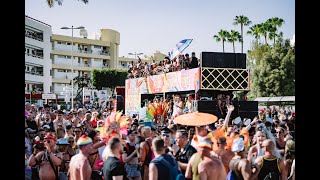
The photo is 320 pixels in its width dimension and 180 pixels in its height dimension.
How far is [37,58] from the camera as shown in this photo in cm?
3456

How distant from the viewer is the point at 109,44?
4966 cm

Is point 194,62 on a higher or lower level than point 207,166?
higher

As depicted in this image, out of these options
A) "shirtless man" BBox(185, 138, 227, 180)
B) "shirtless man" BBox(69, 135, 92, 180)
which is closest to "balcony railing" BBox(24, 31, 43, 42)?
"shirtless man" BBox(69, 135, 92, 180)

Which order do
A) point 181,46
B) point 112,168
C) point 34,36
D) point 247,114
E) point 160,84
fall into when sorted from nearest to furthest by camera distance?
point 112,168, point 247,114, point 181,46, point 160,84, point 34,36

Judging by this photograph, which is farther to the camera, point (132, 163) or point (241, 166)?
point (132, 163)

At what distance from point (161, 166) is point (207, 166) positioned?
565 millimetres

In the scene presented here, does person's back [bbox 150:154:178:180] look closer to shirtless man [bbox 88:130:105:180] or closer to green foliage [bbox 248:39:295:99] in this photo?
shirtless man [bbox 88:130:105:180]

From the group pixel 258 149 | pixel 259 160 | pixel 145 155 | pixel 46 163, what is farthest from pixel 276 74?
pixel 46 163

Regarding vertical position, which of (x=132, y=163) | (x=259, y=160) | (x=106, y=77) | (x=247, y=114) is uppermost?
(x=106, y=77)

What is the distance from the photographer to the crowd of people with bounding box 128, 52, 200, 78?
51.8ft

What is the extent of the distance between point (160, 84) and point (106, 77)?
2906 centimetres

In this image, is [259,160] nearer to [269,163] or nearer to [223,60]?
[269,163]

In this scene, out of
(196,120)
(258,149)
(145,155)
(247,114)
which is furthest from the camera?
(247,114)

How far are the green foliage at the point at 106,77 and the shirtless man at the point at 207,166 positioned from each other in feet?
136
